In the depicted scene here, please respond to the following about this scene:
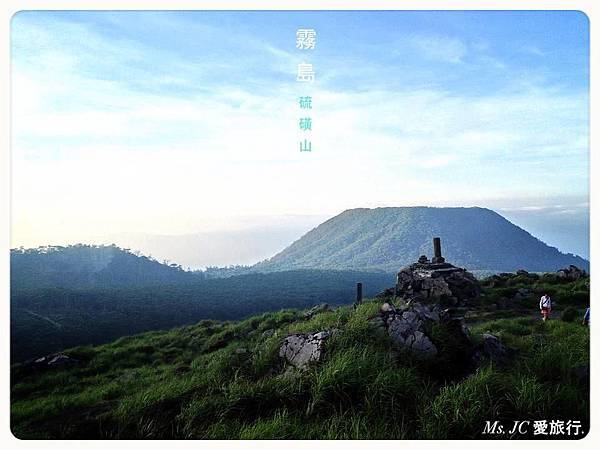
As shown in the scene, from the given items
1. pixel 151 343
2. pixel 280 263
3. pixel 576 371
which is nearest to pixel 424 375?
pixel 576 371

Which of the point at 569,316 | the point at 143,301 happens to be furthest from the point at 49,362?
the point at 143,301

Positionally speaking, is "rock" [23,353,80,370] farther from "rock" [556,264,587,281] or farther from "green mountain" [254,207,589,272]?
"rock" [556,264,587,281]

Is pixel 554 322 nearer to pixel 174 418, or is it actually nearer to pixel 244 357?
pixel 244 357

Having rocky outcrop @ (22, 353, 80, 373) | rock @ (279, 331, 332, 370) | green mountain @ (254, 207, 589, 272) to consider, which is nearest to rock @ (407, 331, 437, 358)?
rock @ (279, 331, 332, 370)

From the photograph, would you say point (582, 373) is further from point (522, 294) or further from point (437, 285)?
point (522, 294)

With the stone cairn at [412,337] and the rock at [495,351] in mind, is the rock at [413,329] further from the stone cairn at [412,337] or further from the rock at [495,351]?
the rock at [495,351]

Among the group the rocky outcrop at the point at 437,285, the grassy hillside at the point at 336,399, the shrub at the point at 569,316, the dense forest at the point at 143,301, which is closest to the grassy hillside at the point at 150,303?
the dense forest at the point at 143,301
